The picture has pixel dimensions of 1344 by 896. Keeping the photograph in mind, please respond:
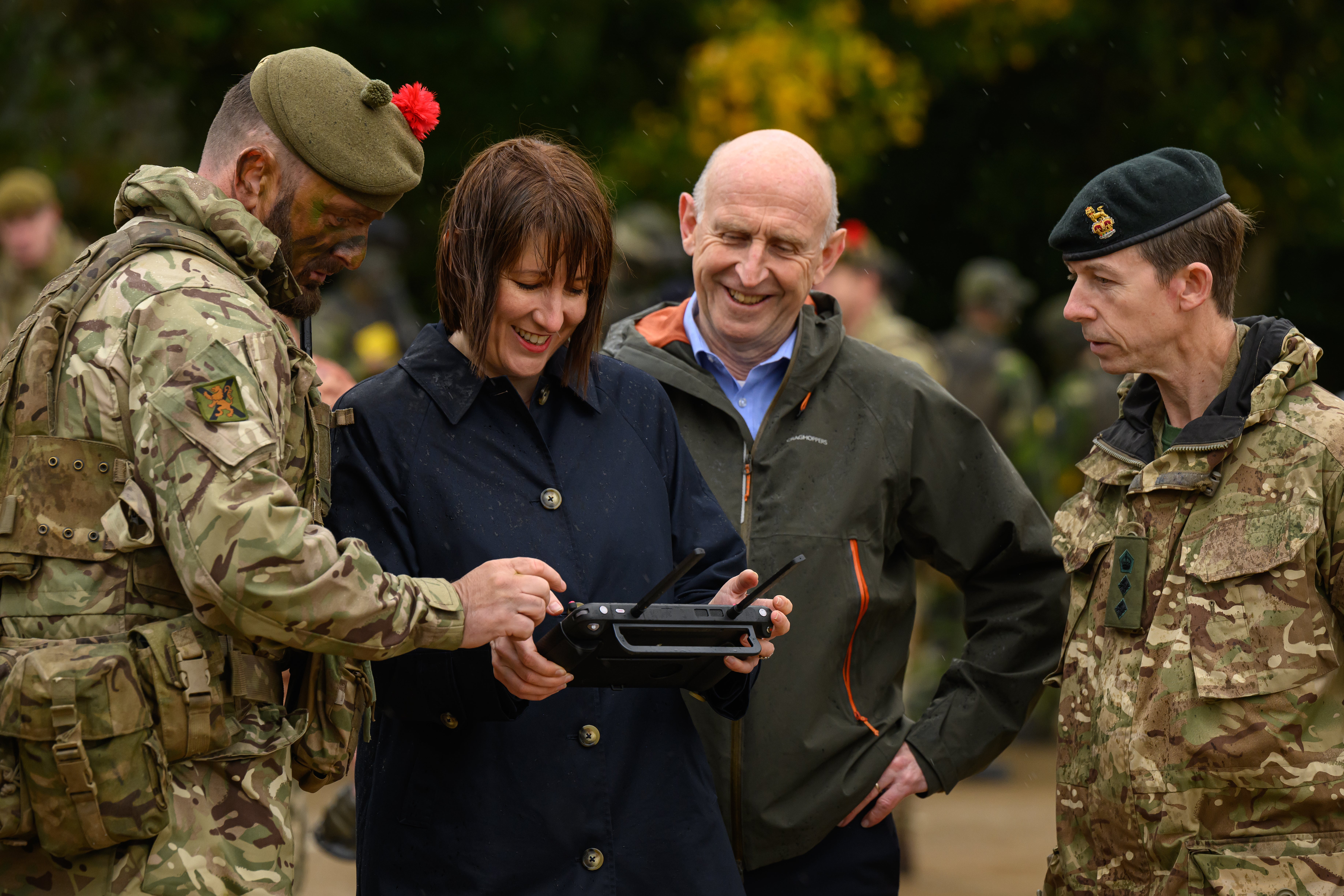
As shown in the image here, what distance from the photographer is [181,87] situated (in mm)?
10938

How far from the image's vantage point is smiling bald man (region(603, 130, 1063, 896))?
3551 mm

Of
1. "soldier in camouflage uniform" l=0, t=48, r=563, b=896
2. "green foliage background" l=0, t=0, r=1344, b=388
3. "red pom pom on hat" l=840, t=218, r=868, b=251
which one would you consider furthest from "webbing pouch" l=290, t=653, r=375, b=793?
"green foliage background" l=0, t=0, r=1344, b=388

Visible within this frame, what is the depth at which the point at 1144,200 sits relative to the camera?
325 cm

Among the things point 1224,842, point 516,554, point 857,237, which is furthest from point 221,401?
point 857,237

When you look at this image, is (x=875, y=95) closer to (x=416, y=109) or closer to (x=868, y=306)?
(x=868, y=306)

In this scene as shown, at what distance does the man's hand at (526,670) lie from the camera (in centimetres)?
274

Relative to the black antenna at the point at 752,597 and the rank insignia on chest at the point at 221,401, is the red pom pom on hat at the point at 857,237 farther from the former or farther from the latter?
the rank insignia on chest at the point at 221,401

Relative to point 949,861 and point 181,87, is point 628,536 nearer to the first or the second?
point 949,861

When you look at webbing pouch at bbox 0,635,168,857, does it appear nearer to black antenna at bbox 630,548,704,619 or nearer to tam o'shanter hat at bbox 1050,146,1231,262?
black antenna at bbox 630,548,704,619

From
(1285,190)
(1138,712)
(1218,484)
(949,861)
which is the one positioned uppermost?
(1285,190)

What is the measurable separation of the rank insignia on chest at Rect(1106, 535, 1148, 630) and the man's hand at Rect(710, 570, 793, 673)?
2.33ft

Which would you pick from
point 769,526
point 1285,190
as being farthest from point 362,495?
point 1285,190

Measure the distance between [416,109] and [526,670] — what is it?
112 centimetres

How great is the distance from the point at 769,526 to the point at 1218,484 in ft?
3.27
